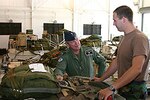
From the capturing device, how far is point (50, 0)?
13.5 metres

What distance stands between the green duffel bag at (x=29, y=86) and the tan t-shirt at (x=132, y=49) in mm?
682

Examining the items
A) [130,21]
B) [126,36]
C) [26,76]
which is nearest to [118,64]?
[126,36]

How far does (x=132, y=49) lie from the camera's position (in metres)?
2.12

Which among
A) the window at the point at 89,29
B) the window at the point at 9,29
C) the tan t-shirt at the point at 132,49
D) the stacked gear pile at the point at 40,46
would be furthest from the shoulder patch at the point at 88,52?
the window at the point at 89,29

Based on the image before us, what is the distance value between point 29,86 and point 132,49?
92cm

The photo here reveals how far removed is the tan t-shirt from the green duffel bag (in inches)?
26.9

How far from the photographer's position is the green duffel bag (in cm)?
179

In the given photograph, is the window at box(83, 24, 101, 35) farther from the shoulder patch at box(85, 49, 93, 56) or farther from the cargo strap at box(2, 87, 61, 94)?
the cargo strap at box(2, 87, 61, 94)

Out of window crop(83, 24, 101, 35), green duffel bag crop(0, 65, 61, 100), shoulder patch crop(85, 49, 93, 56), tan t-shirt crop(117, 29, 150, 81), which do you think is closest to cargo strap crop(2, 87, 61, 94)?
green duffel bag crop(0, 65, 61, 100)

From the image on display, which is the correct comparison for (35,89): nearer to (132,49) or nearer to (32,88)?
(32,88)

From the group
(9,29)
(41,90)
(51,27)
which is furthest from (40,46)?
(51,27)

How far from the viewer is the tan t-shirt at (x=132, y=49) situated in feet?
6.66

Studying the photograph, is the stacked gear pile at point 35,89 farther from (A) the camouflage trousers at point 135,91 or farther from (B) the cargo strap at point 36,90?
(A) the camouflage trousers at point 135,91

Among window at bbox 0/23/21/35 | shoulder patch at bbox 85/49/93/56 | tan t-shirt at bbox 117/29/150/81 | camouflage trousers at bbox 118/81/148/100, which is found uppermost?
window at bbox 0/23/21/35
